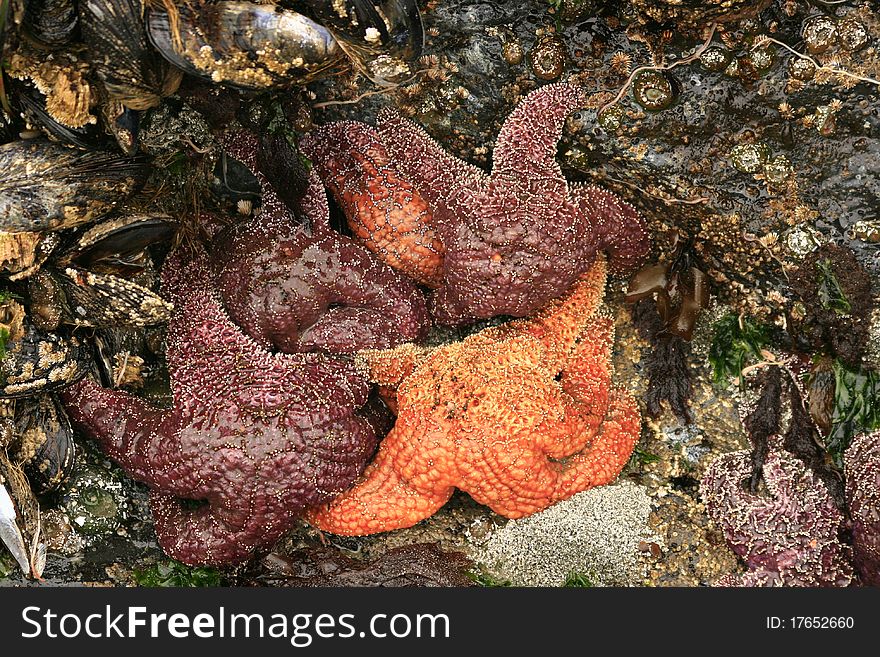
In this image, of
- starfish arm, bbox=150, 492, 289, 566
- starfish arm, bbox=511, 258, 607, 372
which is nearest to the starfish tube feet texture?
starfish arm, bbox=511, 258, 607, 372

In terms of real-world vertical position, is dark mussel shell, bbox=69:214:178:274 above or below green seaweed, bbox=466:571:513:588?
above

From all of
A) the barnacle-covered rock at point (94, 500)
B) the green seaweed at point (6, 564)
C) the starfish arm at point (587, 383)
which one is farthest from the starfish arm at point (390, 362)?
the green seaweed at point (6, 564)

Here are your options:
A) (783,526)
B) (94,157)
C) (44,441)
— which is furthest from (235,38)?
(783,526)

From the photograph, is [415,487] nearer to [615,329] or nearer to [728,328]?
[615,329]

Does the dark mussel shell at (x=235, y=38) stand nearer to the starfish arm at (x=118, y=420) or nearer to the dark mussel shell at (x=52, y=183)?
the dark mussel shell at (x=52, y=183)

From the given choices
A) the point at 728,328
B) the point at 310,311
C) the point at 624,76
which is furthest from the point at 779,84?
the point at 310,311

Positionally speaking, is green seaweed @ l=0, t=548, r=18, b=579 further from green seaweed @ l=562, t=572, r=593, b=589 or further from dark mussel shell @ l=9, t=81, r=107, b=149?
green seaweed @ l=562, t=572, r=593, b=589

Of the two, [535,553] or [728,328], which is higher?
[728,328]
